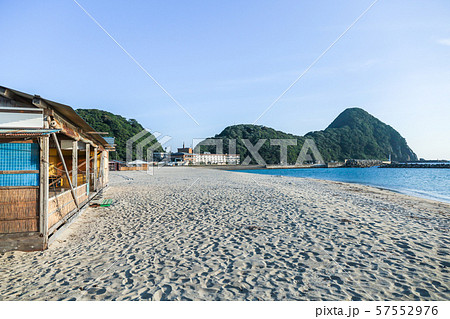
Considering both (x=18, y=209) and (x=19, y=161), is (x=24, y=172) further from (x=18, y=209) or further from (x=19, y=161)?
(x=18, y=209)

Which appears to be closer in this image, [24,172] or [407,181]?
[24,172]

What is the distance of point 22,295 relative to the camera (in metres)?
3.04

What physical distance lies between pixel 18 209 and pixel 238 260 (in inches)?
151

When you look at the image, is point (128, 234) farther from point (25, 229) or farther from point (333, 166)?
point (333, 166)

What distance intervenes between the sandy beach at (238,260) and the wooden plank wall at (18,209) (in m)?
0.46

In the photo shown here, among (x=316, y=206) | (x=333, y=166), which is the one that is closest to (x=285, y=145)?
(x=333, y=166)

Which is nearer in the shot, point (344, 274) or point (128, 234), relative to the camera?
point (344, 274)

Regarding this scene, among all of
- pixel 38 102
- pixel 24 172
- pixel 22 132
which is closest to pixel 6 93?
pixel 38 102

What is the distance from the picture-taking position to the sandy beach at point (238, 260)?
3.12 metres

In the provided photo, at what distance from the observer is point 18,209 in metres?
4.37

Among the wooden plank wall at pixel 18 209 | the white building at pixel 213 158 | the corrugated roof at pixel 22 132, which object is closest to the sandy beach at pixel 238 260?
the wooden plank wall at pixel 18 209

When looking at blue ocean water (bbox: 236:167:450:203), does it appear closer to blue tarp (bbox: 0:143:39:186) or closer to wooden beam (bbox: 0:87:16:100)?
blue tarp (bbox: 0:143:39:186)

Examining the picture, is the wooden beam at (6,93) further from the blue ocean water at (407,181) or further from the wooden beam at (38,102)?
the blue ocean water at (407,181)

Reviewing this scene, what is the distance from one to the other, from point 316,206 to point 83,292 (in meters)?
7.54
